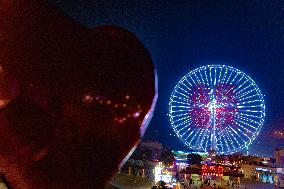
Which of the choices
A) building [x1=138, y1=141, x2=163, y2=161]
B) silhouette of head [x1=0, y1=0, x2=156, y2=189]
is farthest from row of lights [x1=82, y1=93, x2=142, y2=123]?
building [x1=138, y1=141, x2=163, y2=161]

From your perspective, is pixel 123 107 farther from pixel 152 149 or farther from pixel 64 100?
pixel 152 149

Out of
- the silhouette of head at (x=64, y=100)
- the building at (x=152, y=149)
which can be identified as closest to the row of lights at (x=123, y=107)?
the silhouette of head at (x=64, y=100)

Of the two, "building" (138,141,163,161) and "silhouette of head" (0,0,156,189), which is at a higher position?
"building" (138,141,163,161)

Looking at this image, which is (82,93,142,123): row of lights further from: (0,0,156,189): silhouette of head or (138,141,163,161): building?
(138,141,163,161): building

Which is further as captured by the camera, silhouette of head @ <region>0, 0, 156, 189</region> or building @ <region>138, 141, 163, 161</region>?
building @ <region>138, 141, 163, 161</region>

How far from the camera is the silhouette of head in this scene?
1939mm

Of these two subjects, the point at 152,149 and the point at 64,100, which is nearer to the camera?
the point at 64,100

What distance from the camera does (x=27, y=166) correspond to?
1967 millimetres

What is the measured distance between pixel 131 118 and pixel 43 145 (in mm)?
508

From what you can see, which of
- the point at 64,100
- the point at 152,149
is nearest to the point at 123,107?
the point at 64,100

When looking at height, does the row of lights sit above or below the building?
below

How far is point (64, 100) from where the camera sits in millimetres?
1929

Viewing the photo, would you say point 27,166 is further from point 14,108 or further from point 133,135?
point 133,135

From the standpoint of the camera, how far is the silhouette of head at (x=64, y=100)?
6.36 feet
